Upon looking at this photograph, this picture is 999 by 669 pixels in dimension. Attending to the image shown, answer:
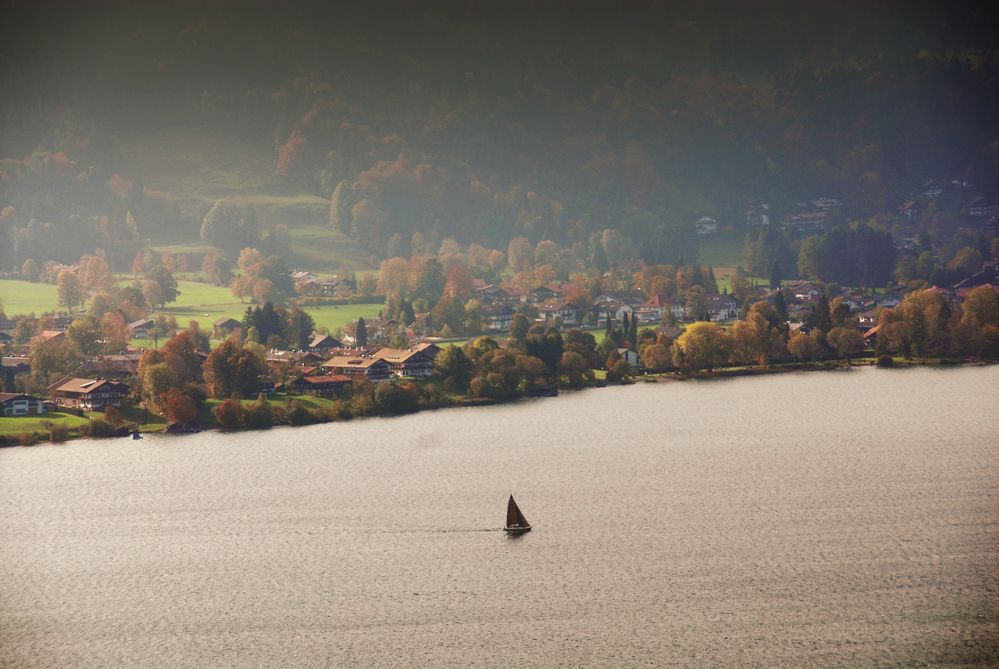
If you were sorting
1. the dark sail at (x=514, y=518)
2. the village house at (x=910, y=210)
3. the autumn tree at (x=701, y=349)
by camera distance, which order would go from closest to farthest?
the dark sail at (x=514, y=518) → the autumn tree at (x=701, y=349) → the village house at (x=910, y=210)

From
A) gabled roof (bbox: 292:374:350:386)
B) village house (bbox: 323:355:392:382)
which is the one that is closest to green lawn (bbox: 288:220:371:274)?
village house (bbox: 323:355:392:382)

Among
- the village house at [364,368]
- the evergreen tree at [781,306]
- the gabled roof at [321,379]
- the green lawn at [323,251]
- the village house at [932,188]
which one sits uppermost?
the village house at [932,188]

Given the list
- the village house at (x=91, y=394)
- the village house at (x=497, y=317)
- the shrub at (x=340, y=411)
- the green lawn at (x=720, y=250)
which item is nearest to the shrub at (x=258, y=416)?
the shrub at (x=340, y=411)

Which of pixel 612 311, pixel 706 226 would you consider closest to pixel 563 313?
pixel 612 311

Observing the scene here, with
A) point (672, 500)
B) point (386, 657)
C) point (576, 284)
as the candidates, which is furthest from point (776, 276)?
point (386, 657)

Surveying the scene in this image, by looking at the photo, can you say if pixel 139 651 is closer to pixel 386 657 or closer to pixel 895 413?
pixel 386 657

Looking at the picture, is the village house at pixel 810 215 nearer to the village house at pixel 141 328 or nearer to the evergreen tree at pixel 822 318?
the evergreen tree at pixel 822 318
